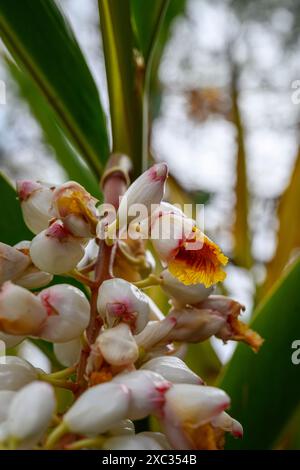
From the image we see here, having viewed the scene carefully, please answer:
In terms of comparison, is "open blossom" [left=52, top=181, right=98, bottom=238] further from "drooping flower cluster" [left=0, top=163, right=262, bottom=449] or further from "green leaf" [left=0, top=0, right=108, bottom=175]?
"green leaf" [left=0, top=0, right=108, bottom=175]

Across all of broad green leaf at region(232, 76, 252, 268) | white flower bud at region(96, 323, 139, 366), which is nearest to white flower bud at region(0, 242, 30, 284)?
white flower bud at region(96, 323, 139, 366)

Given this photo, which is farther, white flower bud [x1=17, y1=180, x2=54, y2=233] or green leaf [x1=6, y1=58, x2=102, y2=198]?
green leaf [x1=6, y1=58, x2=102, y2=198]

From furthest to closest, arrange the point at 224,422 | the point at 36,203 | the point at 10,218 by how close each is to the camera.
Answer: the point at 10,218
the point at 36,203
the point at 224,422

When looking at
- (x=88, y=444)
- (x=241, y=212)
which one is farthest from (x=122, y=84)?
(x=241, y=212)

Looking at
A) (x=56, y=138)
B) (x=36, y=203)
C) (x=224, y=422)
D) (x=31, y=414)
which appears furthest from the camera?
(x=56, y=138)

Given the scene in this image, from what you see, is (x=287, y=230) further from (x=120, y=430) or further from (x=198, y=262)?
(x=120, y=430)

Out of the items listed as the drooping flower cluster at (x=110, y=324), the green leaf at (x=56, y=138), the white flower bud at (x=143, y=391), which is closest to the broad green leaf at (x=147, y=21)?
the green leaf at (x=56, y=138)

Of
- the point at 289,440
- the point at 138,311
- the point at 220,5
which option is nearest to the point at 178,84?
the point at 220,5
